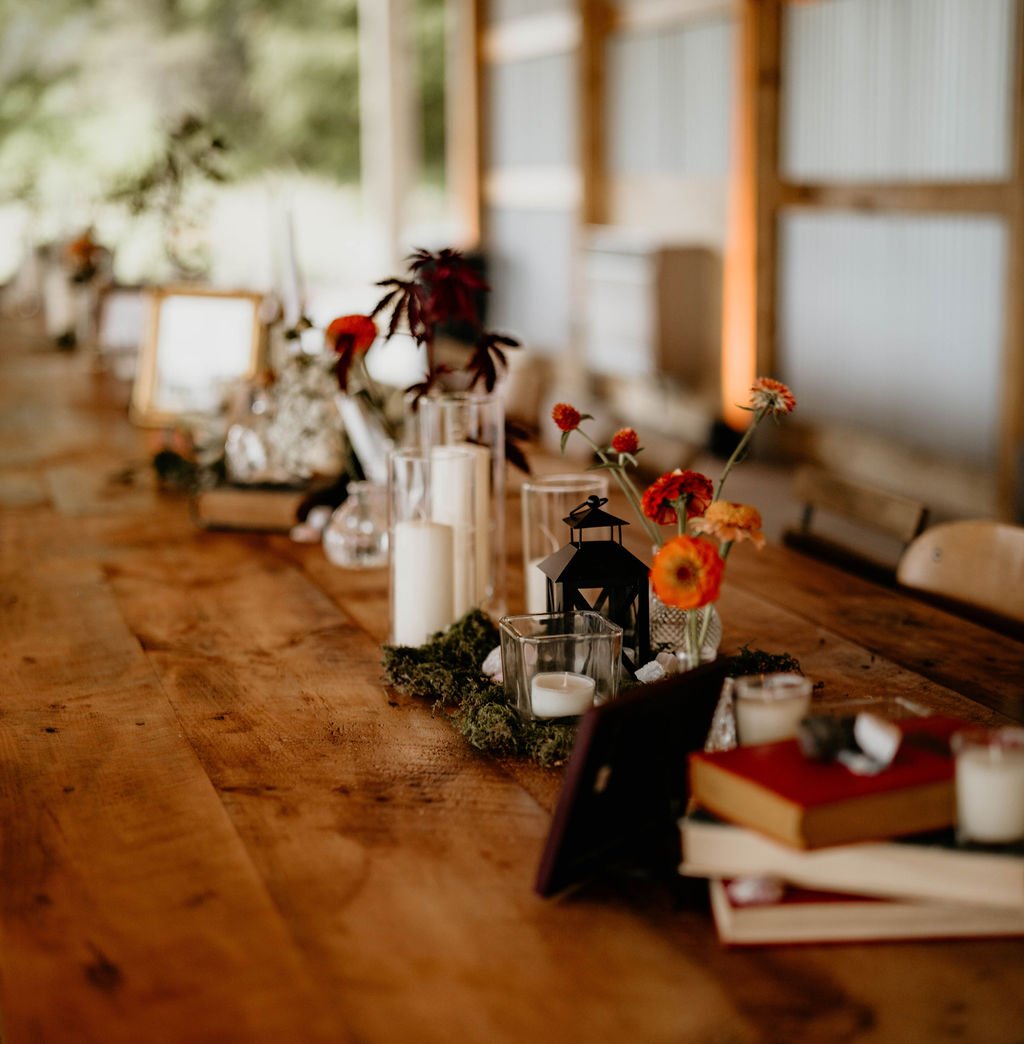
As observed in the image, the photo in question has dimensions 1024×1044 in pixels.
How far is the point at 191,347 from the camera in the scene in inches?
128

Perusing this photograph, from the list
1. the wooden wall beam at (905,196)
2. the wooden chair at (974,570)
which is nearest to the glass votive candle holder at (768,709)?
the wooden chair at (974,570)

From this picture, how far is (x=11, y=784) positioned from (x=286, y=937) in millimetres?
429

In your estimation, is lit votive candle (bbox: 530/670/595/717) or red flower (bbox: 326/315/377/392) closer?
lit votive candle (bbox: 530/670/595/717)

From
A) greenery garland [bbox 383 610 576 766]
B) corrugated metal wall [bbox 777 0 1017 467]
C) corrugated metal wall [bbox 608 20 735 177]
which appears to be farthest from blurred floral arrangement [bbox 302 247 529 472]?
corrugated metal wall [bbox 608 20 735 177]

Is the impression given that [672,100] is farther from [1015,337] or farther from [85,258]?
[85,258]

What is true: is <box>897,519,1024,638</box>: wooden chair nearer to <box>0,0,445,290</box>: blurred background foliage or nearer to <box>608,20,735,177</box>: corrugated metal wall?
<box>608,20,735,177</box>: corrugated metal wall

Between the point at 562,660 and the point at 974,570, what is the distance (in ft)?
2.84

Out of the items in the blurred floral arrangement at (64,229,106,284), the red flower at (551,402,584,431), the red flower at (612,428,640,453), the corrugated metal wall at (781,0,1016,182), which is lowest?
the red flower at (612,428,640,453)

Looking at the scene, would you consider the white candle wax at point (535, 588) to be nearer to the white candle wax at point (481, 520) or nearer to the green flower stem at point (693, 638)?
the white candle wax at point (481, 520)

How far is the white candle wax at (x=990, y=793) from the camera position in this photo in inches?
38.9

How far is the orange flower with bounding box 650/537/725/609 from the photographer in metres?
1.16

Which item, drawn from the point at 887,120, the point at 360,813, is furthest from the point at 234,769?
the point at 887,120

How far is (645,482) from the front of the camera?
2814 millimetres

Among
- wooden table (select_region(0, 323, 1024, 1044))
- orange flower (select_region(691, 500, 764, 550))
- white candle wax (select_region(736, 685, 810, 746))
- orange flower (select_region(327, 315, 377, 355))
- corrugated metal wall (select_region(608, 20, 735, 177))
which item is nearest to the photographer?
wooden table (select_region(0, 323, 1024, 1044))
